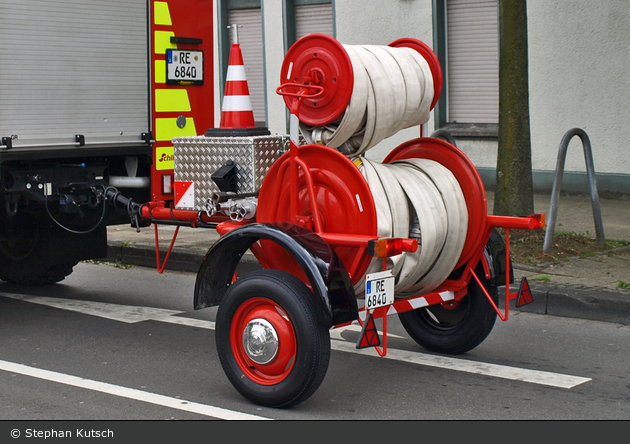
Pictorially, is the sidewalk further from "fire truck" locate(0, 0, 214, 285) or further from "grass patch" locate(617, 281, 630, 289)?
"fire truck" locate(0, 0, 214, 285)

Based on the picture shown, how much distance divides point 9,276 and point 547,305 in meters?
4.84

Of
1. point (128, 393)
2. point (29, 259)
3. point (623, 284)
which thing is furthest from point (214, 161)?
point (623, 284)

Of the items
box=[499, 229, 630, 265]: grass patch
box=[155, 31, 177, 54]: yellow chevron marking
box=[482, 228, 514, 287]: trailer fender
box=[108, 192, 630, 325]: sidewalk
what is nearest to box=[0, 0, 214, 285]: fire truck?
box=[155, 31, 177, 54]: yellow chevron marking

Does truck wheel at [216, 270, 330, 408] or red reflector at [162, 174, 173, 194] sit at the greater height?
red reflector at [162, 174, 173, 194]

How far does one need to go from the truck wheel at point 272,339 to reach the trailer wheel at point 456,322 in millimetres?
1396

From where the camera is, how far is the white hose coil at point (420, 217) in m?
5.00

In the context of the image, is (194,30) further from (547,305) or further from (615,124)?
(615,124)

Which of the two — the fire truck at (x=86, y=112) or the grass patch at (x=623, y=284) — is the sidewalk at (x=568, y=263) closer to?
the grass patch at (x=623, y=284)

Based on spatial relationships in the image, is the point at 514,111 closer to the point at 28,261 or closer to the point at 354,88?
the point at 354,88

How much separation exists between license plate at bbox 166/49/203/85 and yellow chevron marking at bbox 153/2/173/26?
9.6 inches

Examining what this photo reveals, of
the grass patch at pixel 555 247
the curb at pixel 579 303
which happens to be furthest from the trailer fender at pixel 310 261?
the grass patch at pixel 555 247

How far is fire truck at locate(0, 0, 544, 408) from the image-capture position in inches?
185

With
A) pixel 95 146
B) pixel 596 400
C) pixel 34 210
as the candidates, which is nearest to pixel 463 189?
pixel 596 400

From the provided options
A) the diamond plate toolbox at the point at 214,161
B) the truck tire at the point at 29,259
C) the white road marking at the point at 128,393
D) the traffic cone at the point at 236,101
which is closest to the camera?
the white road marking at the point at 128,393
